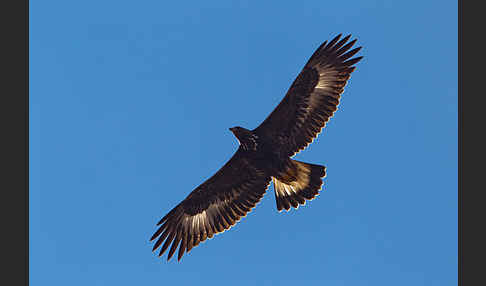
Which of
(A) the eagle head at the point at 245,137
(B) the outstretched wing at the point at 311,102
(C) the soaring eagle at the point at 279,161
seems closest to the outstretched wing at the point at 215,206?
(C) the soaring eagle at the point at 279,161

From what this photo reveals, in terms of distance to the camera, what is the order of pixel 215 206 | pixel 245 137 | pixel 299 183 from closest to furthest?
pixel 245 137 → pixel 299 183 → pixel 215 206

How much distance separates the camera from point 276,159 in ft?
→ 35.8

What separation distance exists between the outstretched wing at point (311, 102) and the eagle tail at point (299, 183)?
377 millimetres

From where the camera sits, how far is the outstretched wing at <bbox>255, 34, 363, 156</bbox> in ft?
36.1

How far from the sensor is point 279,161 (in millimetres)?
10922

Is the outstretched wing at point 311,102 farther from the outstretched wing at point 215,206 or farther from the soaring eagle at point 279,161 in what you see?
the outstretched wing at point 215,206

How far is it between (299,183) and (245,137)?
148cm

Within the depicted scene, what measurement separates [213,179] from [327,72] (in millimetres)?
3248

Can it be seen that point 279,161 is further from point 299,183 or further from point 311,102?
point 311,102

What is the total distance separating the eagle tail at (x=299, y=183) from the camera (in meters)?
10.9

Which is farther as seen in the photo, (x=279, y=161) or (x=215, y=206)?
(x=215, y=206)

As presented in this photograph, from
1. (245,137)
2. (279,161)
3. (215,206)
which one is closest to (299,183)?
(279,161)
